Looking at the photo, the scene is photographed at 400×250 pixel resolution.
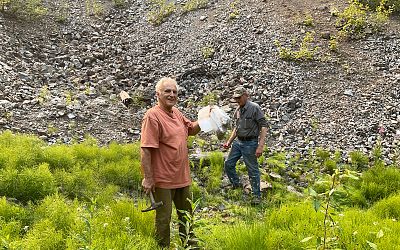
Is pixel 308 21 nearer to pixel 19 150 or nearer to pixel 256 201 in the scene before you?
pixel 256 201

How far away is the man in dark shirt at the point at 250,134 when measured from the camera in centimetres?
672

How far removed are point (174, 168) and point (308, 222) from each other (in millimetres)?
1861

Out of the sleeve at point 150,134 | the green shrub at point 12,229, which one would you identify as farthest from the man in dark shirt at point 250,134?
the green shrub at point 12,229

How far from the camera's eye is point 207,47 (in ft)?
41.1

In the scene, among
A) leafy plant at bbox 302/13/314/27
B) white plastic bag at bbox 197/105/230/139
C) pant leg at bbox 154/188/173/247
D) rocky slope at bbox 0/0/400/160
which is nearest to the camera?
pant leg at bbox 154/188/173/247

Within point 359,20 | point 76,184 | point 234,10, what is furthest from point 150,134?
point 234,10

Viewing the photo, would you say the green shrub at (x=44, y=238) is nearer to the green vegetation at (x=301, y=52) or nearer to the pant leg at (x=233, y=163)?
the pant leg at (x=233, y=163)

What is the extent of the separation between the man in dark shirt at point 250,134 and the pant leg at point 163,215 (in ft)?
9.15

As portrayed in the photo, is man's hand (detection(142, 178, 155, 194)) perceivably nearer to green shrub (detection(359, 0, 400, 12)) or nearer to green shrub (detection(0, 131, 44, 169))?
green shrub (detection(0, 131, 44, 169))

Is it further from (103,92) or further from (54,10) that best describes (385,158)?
(54,10)

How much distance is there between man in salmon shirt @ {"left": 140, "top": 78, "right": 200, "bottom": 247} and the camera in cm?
404

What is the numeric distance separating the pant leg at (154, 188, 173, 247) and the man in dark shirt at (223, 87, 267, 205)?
9.15 ft

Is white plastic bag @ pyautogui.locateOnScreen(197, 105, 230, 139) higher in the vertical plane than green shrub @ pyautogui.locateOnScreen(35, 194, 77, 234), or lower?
higher

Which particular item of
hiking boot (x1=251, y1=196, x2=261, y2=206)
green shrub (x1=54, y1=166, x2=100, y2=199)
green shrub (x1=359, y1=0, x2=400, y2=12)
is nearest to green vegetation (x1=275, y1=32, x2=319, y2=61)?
green shrub (x1=359, y1=0, x2=400, y2=12)
